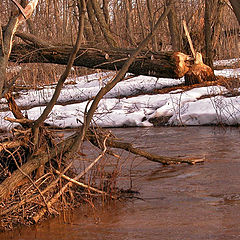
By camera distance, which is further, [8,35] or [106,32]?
[106,32]

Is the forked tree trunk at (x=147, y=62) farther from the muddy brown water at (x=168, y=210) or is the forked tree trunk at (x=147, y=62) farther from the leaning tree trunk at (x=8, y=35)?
the leaning tree trunk at (x=8, y=35)

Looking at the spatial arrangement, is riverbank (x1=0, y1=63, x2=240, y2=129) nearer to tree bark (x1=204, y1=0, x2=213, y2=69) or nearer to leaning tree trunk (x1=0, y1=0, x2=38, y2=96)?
tree bark (x1=204, y1=0, x2=213, y2=69)

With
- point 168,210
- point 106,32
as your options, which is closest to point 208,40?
point 106,32

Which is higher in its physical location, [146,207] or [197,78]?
[197,78]

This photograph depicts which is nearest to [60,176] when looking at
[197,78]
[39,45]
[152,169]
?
[152,169]

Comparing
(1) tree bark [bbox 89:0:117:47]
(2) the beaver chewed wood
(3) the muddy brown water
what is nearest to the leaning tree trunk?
(3) the muddy brown water

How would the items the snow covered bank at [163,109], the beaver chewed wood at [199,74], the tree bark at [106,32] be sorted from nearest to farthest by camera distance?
1. the snow covered bank at [163,109]
2. the beaver chewed wood at [199,74]
3. the tree bark at [106,32]

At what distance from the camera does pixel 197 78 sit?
1296 centimetres

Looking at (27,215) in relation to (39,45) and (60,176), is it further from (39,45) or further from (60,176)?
(39,45)

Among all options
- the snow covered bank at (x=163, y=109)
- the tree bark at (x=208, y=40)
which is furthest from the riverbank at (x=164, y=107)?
the tree bark at (x=208, y=40)

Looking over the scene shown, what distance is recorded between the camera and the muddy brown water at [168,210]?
4.12 m

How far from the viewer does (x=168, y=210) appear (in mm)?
4703

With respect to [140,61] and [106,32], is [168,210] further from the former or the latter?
[106,32]

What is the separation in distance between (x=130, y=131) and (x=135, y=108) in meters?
1.59
